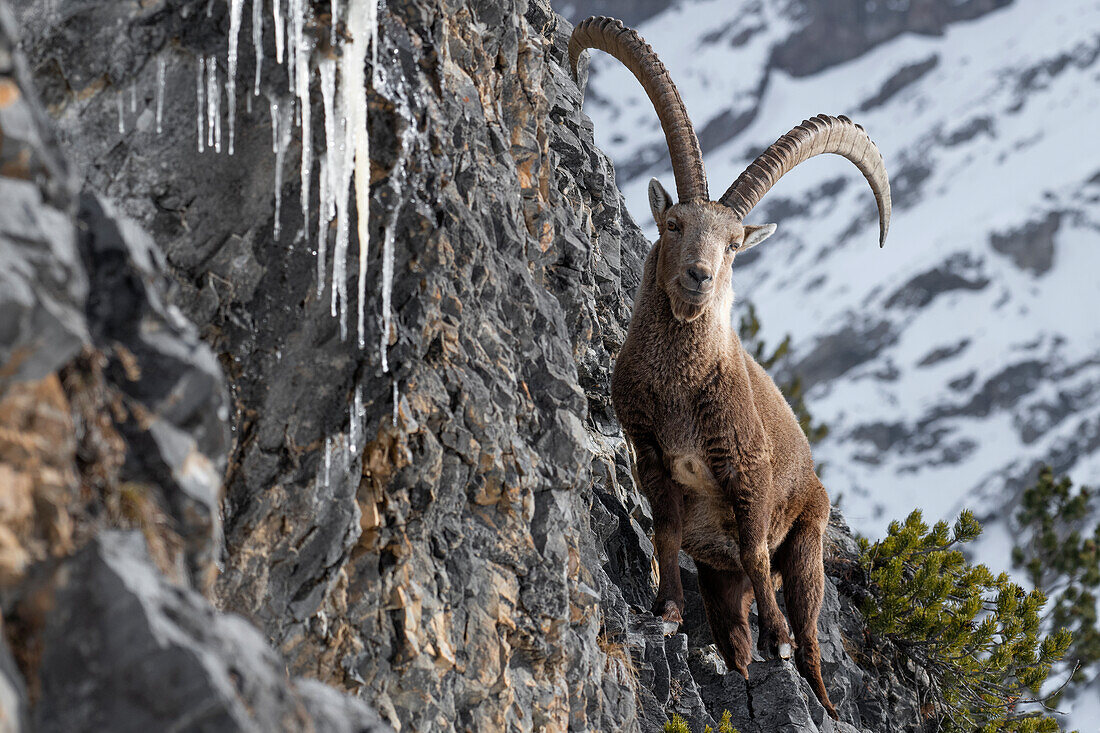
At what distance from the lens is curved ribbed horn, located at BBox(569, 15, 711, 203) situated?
25.7 ft

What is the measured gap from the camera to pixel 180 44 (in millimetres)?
4426

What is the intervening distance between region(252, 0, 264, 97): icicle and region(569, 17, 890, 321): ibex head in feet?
11.2

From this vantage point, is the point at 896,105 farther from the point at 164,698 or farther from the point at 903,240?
the point at 164,698

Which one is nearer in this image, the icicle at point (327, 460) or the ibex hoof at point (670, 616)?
the icicle at point (327, 460)

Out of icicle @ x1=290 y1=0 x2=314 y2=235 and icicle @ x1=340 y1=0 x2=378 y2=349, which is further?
icicle @ x1=340 y1=0 x2=378 y2=349

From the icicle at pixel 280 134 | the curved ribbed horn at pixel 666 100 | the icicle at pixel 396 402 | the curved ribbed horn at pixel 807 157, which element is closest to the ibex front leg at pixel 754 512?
the curved ribbed horn at pixel 807 157

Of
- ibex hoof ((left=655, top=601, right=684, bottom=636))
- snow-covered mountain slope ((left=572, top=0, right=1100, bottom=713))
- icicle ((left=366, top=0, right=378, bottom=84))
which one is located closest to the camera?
icicle ((left=366, top=0, right=378, bottom=84))

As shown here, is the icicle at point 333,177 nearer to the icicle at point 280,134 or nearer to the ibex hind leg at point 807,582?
the icicle at point 280,134

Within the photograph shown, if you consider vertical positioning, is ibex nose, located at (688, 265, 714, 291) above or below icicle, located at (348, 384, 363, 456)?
above

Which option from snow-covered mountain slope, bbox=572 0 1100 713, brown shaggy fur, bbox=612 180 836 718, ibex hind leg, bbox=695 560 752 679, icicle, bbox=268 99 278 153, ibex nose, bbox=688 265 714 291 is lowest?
icicle, bbox=268 99 278 153

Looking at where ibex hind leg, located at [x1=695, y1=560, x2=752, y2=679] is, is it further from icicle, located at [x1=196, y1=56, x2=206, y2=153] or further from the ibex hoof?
icicle, located at [x1=196, y1=56, x2=206, y2=153]

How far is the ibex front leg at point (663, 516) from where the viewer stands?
23.4 feet

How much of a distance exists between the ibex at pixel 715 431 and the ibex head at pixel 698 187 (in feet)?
0.04

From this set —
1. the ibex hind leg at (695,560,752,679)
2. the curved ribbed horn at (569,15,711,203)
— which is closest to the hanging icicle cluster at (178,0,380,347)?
the curved ribbed horn at (569,15,711,203)
